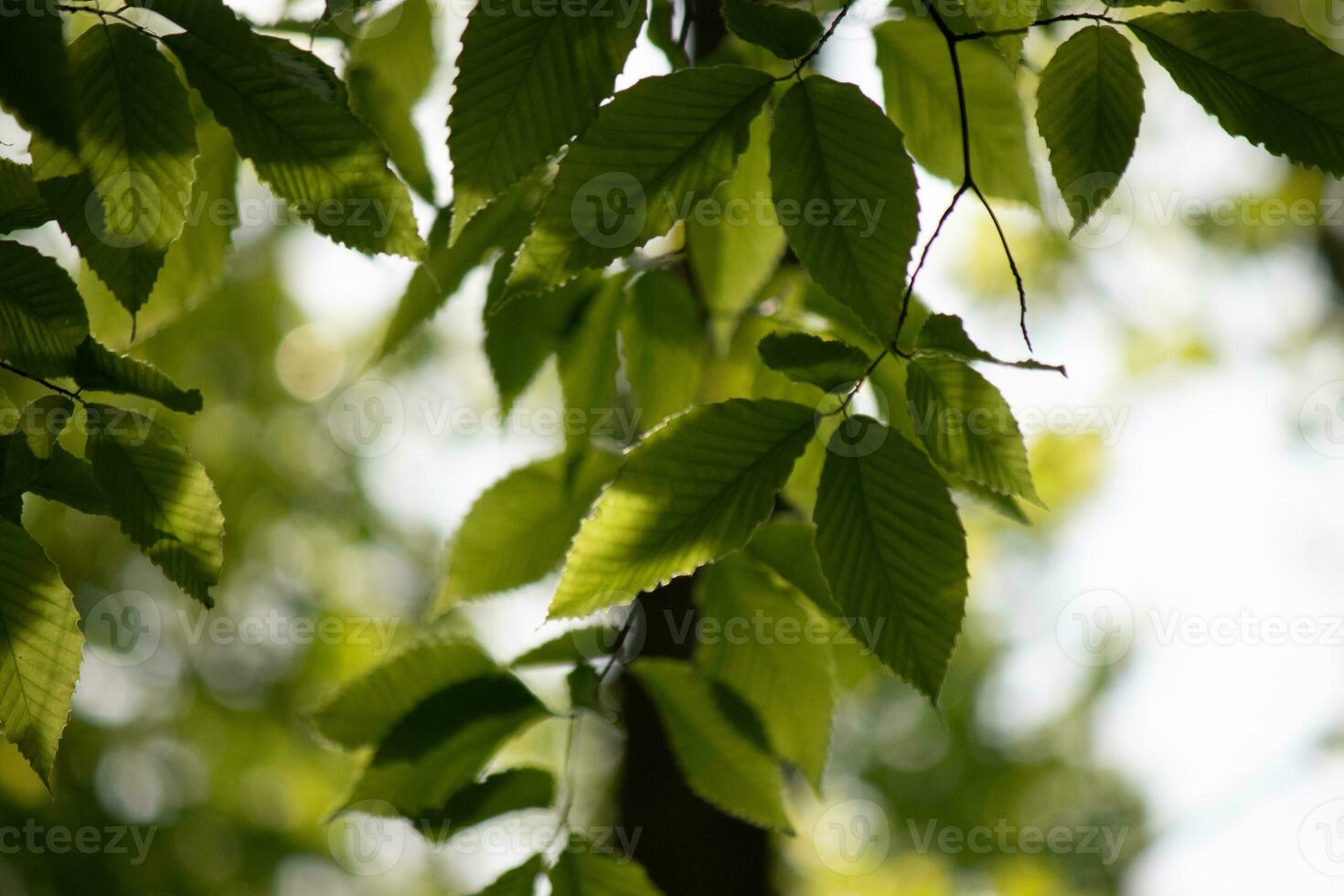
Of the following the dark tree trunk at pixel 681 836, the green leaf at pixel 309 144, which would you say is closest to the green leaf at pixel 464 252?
the green leaf at pixel 309 144

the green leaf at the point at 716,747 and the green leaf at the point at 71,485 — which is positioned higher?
the green leaf at the point at 71,485

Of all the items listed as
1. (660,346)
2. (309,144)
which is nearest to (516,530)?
(660,346)

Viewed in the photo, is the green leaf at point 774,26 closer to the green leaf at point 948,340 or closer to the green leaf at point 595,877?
the green leaf at point 948,340

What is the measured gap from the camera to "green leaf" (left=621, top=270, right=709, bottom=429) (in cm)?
108

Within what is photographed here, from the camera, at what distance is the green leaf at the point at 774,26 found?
2.18 ft

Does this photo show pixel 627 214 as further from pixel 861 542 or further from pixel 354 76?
pixel 354 76

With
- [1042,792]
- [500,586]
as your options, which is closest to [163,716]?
[500,586]

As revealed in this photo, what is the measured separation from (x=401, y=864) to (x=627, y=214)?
20.6 feet

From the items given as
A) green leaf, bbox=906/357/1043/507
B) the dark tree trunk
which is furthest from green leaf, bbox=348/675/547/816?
the dark tree trunk

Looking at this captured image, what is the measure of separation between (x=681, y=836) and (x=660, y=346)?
1.24 meters

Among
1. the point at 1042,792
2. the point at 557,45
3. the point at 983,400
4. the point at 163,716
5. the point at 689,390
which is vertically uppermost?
the point at 557,45

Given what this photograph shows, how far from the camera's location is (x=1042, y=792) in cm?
696

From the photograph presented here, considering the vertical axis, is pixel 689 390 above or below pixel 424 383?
above

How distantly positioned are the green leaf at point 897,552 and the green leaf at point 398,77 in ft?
2.11
